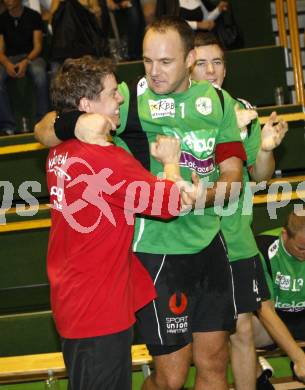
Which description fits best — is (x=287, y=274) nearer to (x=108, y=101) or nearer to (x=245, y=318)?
(x=245, y=318)

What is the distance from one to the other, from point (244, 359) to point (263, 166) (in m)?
0.91

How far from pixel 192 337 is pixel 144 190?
755mm

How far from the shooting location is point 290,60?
7160 millimetres

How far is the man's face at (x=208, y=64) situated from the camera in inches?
142

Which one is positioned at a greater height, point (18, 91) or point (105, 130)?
point (18, 91)

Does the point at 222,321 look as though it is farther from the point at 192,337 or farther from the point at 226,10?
the point at 226,10

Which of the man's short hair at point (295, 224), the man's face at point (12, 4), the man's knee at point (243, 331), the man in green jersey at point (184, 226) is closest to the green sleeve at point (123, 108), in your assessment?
the man in green jersey at point (184, 226)

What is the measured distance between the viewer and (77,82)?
2705 mm

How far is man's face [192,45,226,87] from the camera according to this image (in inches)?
142

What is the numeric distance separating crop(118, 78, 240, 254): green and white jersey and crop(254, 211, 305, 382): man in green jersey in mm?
1131

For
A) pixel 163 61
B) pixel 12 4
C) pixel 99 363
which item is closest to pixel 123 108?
pixel 163 61

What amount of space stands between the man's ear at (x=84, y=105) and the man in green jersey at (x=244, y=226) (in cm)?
73

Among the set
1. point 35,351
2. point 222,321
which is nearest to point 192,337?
point 222,321

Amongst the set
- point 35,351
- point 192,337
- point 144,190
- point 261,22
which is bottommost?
point 35,351
